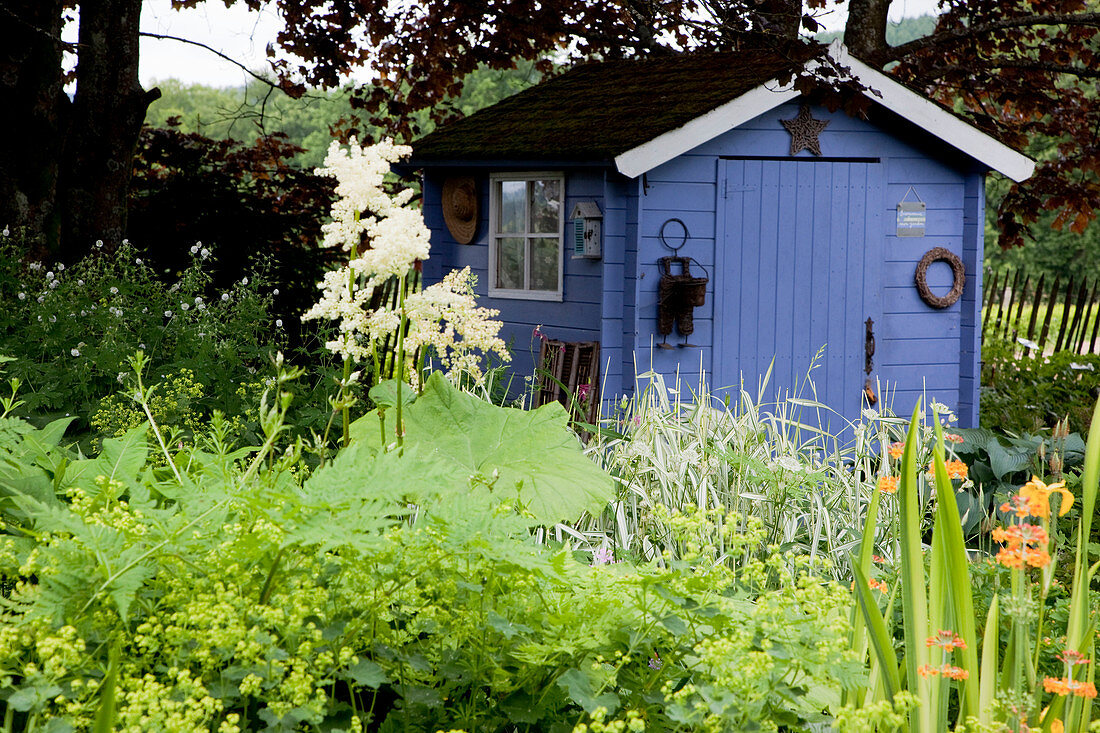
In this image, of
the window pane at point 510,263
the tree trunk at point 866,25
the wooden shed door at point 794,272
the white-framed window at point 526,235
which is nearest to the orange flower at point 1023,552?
the wooden shed door at point 794,272

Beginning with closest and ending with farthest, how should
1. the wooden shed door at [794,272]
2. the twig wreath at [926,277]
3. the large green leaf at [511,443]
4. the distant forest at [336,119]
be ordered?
the large green leaf at [511,443], the wooden shed door at [794,272], the twig wreath at [926,277], the distant forest at [336,119]

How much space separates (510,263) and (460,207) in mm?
737

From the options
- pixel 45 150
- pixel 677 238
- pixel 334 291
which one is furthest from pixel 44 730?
pixel 45 150

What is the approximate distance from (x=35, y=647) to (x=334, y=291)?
1007 mm

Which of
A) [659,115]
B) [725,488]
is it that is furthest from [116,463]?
[659,115]

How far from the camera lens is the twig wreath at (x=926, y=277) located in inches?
314

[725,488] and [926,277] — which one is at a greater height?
[926,277]

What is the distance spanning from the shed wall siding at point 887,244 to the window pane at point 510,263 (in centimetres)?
148

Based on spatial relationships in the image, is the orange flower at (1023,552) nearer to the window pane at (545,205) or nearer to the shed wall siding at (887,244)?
the shed wall siding at (887,244)

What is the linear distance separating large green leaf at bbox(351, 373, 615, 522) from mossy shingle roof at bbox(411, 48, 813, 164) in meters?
3.95

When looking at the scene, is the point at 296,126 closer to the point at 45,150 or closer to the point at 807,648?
the point at 45,150

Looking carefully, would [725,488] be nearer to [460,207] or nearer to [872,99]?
[872,99]

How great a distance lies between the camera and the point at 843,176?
25.2 ft

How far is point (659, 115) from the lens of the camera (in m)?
7.28
